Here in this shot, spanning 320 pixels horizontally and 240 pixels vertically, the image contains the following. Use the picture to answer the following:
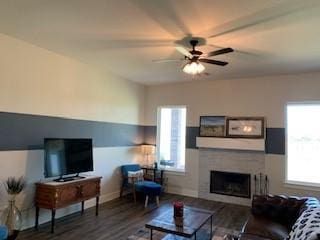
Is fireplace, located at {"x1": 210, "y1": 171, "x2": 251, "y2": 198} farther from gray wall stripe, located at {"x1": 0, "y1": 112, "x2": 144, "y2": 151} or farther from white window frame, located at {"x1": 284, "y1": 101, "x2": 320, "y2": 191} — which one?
gray wall stripe, located at {"x1": 0, "y1": 112, "x2": 144, "y2": 151}

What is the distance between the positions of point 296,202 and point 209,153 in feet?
9.80

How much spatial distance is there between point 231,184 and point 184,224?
2.95 m

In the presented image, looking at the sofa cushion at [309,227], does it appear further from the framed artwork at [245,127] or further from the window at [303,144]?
the framed artwork at [245,127]

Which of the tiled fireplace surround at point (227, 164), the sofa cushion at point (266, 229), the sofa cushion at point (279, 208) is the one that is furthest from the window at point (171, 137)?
the sofa cushion at point (266, 229)

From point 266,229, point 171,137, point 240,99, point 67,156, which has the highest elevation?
point 240,99

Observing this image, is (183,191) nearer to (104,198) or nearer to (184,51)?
(104,198)

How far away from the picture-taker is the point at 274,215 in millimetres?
3162

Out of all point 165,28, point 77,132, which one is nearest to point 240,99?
point 165,28

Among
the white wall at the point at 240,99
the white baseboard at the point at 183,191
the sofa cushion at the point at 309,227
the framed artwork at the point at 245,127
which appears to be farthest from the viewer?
the white baseboard at the point at 183,191

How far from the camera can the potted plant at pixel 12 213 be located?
10.5 feet

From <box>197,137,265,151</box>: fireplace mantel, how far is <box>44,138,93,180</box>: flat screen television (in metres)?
2.72

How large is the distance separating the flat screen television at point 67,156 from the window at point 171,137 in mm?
2409

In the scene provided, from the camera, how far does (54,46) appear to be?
158 inches

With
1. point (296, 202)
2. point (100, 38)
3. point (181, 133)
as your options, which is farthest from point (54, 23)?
point (181, 133)
